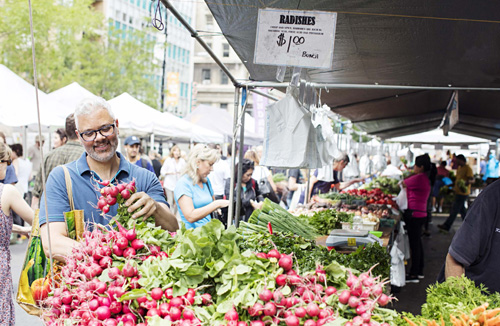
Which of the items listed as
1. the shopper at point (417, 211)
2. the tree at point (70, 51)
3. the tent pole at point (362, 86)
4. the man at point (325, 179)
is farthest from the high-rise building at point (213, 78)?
the tent pole at point (362, 86)

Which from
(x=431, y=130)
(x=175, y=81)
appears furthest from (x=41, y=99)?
(x=175, y=81)

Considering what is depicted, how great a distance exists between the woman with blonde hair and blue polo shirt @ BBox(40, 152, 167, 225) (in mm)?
2267

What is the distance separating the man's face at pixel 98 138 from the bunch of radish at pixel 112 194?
18 centimetres

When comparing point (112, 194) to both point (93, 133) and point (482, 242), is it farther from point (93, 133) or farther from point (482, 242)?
point (482, 242)

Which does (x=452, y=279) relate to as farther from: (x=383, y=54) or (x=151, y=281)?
(x=383, y=54)

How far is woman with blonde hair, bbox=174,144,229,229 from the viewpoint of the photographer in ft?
18.5

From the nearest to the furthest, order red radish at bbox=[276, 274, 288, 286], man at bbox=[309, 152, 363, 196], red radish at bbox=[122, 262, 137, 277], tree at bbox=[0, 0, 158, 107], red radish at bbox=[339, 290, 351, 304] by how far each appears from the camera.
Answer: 1. red radish at bbox=[339, 290, 351, 304]
2. red radish at bbox=[276, 274, 288, 286]
3. red radish at bbox=[122, 262, 137, 277]
4. man at bbox=[309, 152, 363, 196]
5. tree at bbox=[0, 0, 158, 107]

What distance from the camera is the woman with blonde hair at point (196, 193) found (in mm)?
5625

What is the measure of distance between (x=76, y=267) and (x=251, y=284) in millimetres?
962

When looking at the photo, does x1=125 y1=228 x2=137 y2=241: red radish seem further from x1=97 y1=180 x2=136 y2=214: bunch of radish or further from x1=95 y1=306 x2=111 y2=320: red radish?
x1=95 y1=306 x2=111 y2=320: red radish

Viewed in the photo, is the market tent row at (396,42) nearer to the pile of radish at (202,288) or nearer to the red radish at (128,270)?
the pile of radish at (202,288)

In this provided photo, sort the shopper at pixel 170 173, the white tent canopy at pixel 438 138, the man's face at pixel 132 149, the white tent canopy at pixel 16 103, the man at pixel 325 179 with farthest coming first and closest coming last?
the white tent canopy at pixel 438 138
the shopper at pixel 170 173
the white tent canopy at pixel 16 103
the man's face at pixel 132 149
the man at pixel 325 179

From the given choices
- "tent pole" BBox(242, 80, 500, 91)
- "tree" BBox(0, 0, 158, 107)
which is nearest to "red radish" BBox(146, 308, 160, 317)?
"tent pole" BBox(242, 80, 500, 91)

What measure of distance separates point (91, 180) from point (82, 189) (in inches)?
3.0
